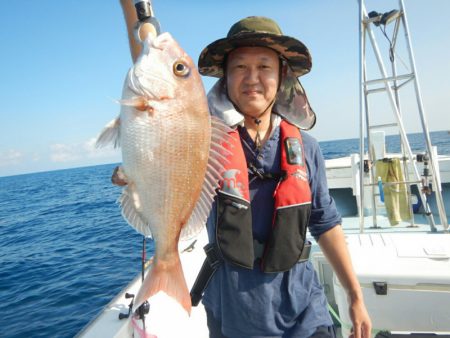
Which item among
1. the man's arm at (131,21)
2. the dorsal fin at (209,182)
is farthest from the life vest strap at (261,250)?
the man's arm at (131,21)

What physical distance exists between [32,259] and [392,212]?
11995 millimetres

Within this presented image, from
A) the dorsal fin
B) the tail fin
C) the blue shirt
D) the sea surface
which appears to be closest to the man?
the blue shirt

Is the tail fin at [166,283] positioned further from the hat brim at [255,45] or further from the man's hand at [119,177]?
A: the hat brim at [255,45]

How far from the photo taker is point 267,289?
208 centimetres

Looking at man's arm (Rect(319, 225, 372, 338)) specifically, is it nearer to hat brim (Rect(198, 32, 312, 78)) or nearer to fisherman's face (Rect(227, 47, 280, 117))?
fisherman's face (Rect(227, 47, 280, 117))

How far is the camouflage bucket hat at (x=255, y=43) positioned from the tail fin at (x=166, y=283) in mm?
1382

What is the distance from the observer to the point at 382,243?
364 cm

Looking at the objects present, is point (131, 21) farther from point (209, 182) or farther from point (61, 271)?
point (61, 271)

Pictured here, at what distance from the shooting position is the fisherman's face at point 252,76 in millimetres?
2139

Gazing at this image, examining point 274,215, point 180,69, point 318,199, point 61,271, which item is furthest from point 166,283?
point 61,271

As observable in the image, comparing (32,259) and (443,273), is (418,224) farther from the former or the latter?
(32,259)

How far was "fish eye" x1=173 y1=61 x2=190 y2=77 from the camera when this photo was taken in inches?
60.4

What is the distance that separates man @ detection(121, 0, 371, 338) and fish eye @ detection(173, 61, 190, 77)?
429 mm

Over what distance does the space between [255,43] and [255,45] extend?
28 mm
